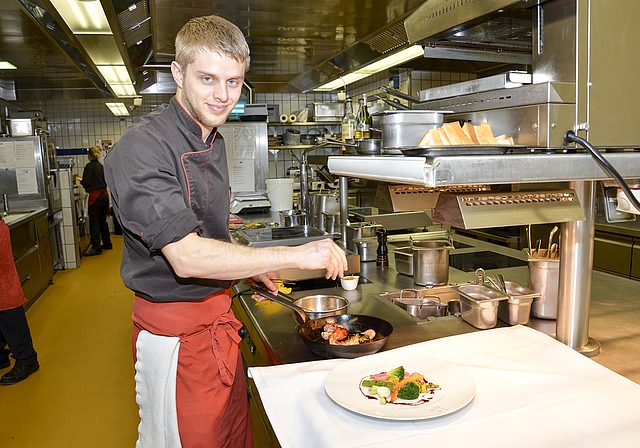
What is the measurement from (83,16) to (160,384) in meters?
2.56

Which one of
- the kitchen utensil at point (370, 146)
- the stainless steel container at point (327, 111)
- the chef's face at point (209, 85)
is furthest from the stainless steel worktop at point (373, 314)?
the stainless steel container at point (327, 111)

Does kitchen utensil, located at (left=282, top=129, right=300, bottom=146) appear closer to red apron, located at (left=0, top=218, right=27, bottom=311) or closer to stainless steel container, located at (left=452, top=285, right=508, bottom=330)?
red apron, located at (left=0, top=218, right=27, bottom=311)

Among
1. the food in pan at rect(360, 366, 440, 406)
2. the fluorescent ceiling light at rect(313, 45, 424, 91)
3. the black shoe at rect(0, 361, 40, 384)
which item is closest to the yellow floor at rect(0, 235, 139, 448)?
the black shoe at rect(0, 361, 40, 384)

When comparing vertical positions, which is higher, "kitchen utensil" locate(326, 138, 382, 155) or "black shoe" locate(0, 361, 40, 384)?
"kitchen utensil" locate(326, 138, 382, 155)

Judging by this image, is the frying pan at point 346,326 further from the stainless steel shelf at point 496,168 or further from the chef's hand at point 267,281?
the stainless steel shelf at point 496,168

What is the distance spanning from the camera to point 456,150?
1.04 metres

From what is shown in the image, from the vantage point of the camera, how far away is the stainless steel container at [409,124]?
4.18 feet

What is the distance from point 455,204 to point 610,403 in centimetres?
58

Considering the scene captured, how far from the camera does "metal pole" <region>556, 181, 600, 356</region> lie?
1.39m

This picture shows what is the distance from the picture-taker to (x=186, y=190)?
140cm

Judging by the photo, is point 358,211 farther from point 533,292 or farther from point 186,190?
point 186,190

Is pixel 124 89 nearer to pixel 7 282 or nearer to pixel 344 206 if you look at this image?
pixel 7 282

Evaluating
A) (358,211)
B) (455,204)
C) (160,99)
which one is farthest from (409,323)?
(160,99)

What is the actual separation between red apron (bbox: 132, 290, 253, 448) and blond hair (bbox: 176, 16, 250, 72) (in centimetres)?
72
